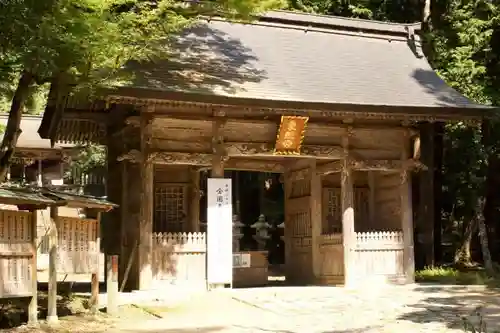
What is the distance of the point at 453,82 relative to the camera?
67.4 feet

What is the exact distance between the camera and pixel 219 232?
1514 cm

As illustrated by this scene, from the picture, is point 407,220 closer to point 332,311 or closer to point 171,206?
point 332,311

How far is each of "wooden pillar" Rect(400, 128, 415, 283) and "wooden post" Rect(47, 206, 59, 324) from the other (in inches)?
386

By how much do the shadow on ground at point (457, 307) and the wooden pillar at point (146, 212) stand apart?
592 centimetres

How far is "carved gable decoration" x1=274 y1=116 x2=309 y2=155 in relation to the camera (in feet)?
51.1

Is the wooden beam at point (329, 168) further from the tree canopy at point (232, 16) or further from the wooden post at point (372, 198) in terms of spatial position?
the tree canopy at point (232, 16)

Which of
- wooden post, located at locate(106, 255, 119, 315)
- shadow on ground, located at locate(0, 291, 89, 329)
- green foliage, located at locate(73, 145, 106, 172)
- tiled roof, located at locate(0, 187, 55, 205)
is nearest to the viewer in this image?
tiled roof, located at locate(0, 187, 55, 205)

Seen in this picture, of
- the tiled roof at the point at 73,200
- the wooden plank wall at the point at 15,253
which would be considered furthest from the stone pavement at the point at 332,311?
the tiled roof at the point at 73,200

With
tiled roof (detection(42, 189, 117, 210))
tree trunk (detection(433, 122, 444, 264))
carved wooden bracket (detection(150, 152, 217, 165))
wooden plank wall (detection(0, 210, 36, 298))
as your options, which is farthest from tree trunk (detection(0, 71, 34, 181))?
tree trunk (detection(433, 122, 444, 264))

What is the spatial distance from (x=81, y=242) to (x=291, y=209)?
351 inches

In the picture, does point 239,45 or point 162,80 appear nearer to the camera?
point 162,80

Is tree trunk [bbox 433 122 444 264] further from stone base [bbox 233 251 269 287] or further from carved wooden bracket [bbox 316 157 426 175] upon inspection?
stone base [bbox 233 251 269 287]

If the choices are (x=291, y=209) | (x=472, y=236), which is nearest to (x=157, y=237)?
(x=291, y=209)

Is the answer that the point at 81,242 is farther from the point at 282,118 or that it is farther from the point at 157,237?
the point at 282,118
